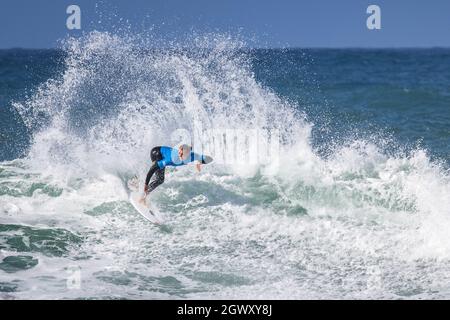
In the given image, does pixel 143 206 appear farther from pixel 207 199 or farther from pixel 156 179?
pixel 207 199

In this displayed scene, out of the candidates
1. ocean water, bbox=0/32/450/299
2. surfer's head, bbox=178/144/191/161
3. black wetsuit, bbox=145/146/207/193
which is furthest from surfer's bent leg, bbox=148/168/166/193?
Answer: surfer's head, bbox=178/144/191/161

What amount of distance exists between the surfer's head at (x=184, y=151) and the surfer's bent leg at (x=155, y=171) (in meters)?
0.34

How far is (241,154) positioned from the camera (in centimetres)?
1190

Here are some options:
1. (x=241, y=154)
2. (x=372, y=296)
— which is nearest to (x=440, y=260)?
(x=372, y=296)

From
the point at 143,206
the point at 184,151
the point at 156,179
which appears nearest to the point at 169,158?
the point at 184,151

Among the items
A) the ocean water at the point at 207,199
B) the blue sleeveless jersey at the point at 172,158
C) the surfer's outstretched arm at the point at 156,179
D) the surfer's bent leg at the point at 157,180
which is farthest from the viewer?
the surfer's bent leg at the point at 157,180

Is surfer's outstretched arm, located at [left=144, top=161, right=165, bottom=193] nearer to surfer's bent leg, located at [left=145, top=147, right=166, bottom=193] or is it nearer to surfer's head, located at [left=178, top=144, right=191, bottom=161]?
surfer's bent leg, located at [left=145, top=147, right=166, bottom=193]

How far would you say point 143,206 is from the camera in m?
9.66

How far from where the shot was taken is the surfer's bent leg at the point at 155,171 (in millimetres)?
9578

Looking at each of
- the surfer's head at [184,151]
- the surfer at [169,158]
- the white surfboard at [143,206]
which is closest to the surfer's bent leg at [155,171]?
the surfer at [169,158]

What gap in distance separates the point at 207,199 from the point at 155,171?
1097mm

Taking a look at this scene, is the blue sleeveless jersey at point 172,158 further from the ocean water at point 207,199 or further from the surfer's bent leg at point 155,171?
the ocean water at point 207,199

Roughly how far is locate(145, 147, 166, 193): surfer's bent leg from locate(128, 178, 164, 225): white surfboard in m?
0.21
